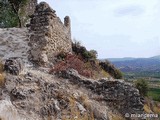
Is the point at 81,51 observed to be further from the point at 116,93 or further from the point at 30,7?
the point at 30,7

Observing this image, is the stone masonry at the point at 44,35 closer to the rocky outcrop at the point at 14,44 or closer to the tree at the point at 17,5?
the rocky outcrop at the point at 14,44

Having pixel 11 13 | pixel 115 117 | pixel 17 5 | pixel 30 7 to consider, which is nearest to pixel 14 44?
pixel 115 117

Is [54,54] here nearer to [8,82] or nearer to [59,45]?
[59,45]

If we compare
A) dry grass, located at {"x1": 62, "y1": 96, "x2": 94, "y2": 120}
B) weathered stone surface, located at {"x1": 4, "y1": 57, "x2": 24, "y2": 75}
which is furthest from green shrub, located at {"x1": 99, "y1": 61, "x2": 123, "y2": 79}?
dry grass, located at {"x1": 62, "y1": 96, "x2": 94, "y2": 120}

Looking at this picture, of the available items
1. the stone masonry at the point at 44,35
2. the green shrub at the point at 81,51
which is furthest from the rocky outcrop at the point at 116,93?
the green shrub at the point at 81,51

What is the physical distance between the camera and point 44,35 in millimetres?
18094

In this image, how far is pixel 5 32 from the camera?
2070 centimetres

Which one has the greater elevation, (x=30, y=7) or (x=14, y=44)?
(x=30, y=7)

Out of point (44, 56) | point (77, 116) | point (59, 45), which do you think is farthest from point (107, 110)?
point (59, 45)

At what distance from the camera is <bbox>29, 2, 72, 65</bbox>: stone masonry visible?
17.3 meters

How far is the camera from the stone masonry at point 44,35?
680 inches

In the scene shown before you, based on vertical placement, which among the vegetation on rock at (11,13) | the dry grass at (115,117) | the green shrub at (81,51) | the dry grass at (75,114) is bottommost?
the dry grass at (115,117)

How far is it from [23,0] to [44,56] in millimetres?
18434

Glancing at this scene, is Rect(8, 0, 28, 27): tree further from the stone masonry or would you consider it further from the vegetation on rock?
the stone masonry
